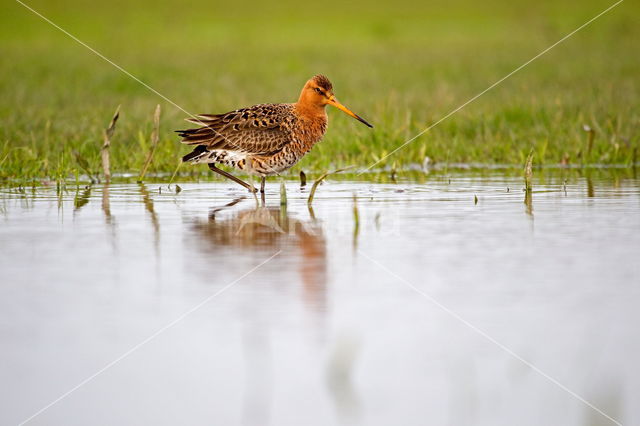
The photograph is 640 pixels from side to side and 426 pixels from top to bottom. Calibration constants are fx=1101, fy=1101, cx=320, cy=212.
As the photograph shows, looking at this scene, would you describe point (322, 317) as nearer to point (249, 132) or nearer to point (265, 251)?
point (265, 251)

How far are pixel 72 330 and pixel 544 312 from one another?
6.73 feet

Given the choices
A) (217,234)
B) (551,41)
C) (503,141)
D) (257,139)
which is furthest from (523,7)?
(217,234)

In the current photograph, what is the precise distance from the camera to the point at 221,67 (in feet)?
92.2

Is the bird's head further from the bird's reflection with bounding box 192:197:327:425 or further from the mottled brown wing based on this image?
the bird's reflection with bounding box 192:197:327:425

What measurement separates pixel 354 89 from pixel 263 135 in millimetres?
11557

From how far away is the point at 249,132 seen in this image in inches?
409

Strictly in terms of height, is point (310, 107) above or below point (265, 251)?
above

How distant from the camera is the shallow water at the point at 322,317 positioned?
3.78 metres

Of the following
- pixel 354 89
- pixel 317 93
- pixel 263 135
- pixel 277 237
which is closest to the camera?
pixel 277 237

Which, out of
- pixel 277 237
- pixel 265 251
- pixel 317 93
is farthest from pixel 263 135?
pixel 265 251

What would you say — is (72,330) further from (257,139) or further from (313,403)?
(257,139)

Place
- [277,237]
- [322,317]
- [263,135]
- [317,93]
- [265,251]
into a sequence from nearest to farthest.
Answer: [322,317], [265,251], [277,237], [263,135], [317,93]

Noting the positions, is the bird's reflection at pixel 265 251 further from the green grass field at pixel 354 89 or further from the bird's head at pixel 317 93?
the green grass field at pixel 354 89

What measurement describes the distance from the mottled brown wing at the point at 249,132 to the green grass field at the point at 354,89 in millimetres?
1137
